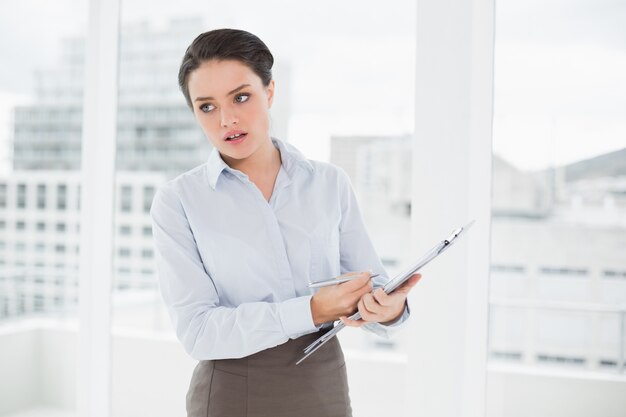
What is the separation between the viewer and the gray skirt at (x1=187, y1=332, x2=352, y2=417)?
47.5 inches

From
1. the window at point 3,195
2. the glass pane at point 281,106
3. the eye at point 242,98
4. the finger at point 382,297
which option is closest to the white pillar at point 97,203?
the glass pane at point 281,106

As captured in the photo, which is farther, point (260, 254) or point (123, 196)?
point (123, 196)

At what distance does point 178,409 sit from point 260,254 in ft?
5.86

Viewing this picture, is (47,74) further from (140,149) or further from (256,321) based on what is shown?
(256,321)

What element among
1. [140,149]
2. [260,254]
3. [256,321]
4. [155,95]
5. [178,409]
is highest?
[155,95]

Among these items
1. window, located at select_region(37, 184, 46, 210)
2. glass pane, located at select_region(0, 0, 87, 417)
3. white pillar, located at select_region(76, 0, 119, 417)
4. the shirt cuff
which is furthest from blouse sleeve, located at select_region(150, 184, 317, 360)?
window, located at select_region(37, 184, 46, 210)

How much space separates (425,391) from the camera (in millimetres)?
1816

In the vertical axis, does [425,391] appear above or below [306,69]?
below

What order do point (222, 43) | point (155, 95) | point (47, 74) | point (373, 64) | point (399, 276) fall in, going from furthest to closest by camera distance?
point (47, 74) → point (155, 95) → point (373, 64) → point (222, 43) → point (399, 276)

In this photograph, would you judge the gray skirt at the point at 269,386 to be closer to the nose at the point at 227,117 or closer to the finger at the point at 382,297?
the finger at the point at 382,297

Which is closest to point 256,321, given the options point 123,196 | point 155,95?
point 123,196

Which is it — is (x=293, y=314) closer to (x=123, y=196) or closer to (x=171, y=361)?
(x=123, y=196)

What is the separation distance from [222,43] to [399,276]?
57 centimetres

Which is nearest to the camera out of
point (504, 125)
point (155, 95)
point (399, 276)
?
point (399, 276)
